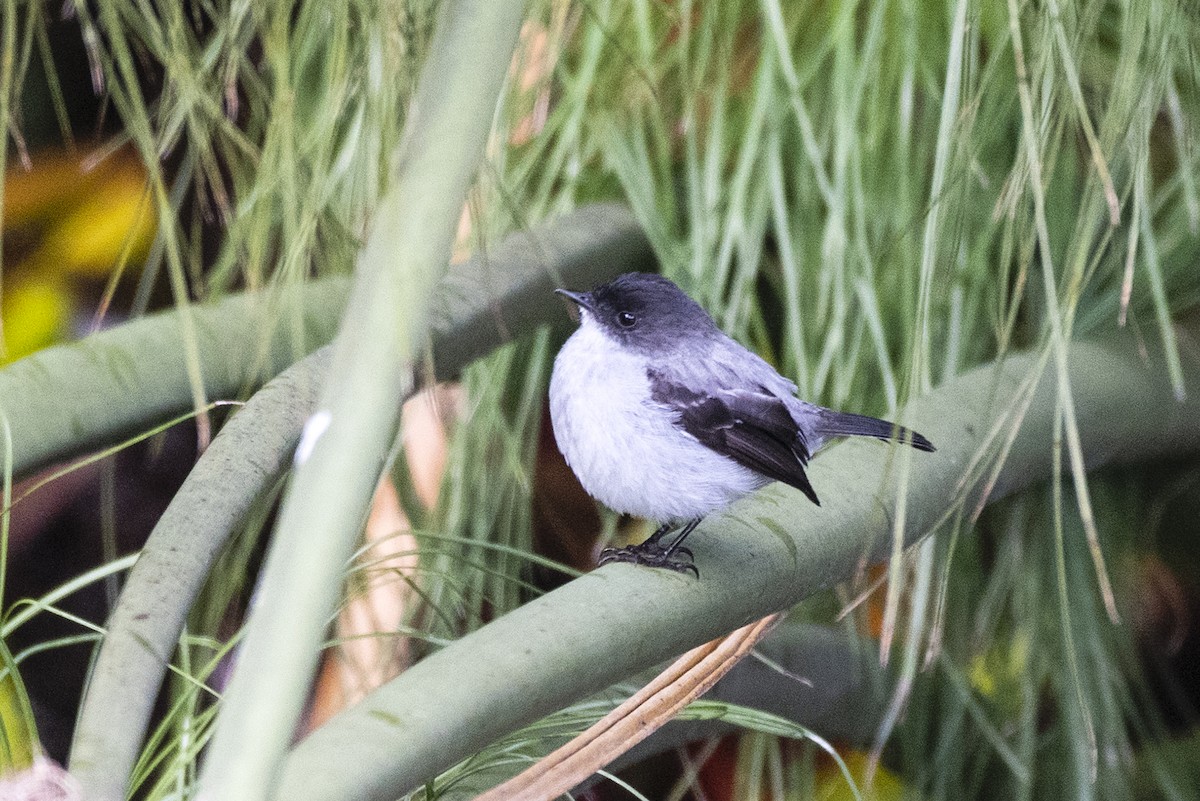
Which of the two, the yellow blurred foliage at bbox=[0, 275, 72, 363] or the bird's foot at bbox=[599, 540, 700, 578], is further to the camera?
the yellow blurred foliage at bbox=[0, 275, 72, 363]

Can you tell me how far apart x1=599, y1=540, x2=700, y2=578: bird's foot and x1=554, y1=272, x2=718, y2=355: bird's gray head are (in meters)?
0.10

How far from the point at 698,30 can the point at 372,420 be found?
1.96 feet

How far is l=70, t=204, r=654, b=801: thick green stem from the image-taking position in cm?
27

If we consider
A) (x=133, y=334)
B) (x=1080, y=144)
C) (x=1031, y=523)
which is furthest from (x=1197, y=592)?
(x=133, y=334)

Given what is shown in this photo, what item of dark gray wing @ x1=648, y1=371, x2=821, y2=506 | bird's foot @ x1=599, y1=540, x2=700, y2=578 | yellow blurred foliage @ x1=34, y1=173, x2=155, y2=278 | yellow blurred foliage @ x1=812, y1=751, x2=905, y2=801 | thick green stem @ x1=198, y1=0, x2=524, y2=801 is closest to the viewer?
thick green stem @ x1=198, y1=0, x2=524, y2=801

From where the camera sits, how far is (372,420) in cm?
23

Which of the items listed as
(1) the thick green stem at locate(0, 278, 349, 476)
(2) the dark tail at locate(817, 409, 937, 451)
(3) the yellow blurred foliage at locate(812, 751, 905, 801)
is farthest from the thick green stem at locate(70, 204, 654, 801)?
(3) the yellow blurred foliage at locate(812, 751, 905, 801)

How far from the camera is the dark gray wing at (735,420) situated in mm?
536

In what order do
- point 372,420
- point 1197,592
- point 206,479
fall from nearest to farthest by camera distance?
point 372,420 < point 206,479 < point 1197,592

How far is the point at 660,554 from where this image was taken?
1.64ft

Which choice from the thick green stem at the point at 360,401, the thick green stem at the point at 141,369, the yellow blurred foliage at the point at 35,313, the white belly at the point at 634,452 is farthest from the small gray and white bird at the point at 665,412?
the yellow blurred foliage at the point at 35,313

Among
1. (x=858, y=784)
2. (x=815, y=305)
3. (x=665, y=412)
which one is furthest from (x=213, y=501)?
(x=858, y=784)

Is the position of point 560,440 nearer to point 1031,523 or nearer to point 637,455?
point 637,455

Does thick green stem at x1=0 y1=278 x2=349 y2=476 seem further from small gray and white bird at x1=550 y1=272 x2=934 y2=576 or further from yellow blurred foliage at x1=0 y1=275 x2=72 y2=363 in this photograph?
yellow blurred foliage at x1=0 y1=275 x2=72 y2=363
